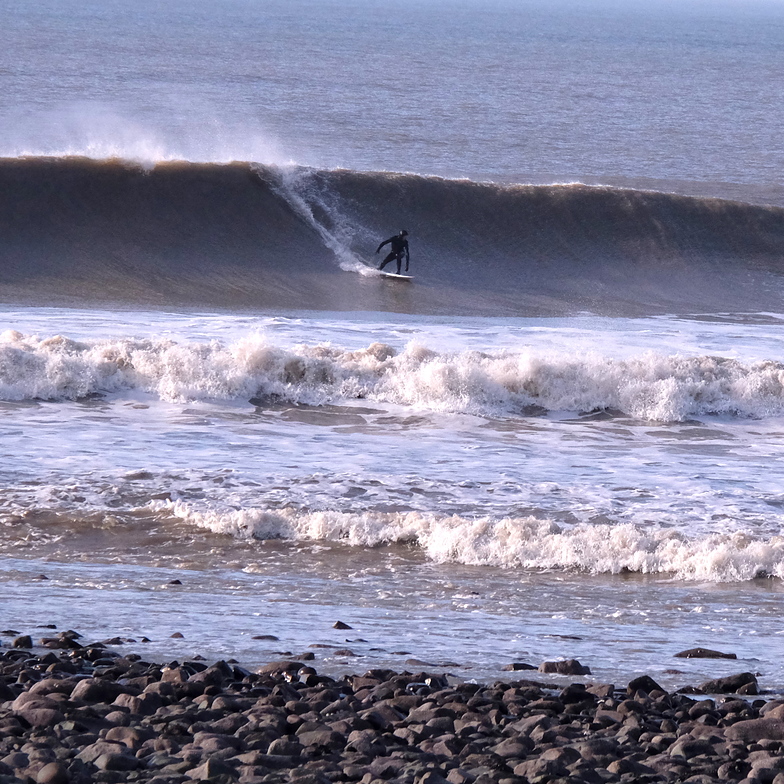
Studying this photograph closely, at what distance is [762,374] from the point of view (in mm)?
13000

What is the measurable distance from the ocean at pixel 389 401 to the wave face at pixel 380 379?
3 cm

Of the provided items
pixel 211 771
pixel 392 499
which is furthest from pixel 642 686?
pixel 392 499

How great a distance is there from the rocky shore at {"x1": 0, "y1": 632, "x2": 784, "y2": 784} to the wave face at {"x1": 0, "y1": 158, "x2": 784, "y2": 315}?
14015mm

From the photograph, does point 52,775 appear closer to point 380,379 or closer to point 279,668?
point 279,668

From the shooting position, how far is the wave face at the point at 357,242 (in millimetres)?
19828

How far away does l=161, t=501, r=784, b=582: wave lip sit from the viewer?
7.46 meters

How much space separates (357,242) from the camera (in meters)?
22.5

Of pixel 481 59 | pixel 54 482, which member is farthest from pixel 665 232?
pixel 481 59

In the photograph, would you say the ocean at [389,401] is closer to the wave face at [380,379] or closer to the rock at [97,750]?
the wave face at [380,379]

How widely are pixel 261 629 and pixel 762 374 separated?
8.76 m

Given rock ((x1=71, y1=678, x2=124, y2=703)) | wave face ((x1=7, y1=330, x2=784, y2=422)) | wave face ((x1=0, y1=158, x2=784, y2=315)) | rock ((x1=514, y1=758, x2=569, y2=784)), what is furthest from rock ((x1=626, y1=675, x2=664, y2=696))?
wave face ((x1=0, y1=158, x2=784, y2=315))

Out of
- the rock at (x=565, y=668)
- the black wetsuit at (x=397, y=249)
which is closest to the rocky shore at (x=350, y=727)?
the rock at (x=565, y=668)

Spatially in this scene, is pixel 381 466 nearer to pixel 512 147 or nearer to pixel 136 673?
pixel 136 673

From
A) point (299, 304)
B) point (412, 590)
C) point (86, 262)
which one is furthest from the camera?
point (86, 262)
